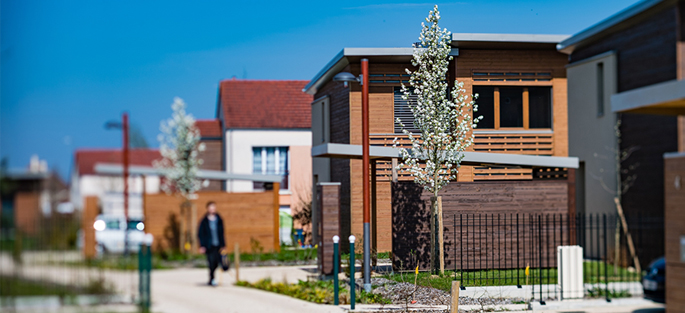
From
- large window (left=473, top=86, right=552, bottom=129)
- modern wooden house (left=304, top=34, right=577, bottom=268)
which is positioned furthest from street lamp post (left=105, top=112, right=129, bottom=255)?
large window (left=473, top=86, right=552, bottom=129)

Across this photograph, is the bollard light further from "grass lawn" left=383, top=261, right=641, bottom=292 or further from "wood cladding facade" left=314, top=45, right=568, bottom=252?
"wood cladding facade" left=314, top=45, right=568, bottom=252

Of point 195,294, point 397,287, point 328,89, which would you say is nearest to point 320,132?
point 328,89

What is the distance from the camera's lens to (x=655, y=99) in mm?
8242

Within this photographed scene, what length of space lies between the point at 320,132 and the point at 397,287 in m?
9.85

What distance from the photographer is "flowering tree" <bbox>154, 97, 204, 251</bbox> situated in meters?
Result: 8.05

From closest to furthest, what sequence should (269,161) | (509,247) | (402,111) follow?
(269,161)
(509,247)
(402,111)

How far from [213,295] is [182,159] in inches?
78.4

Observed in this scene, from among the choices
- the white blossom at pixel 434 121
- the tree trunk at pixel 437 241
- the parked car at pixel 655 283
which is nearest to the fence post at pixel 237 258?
the tree trunk at pixel 437 241

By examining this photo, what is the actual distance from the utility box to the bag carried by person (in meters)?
5.86

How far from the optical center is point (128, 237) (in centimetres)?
759

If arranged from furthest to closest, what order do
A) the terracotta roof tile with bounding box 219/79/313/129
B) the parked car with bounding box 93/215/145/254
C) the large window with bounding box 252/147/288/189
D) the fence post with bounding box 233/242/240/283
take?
the large window with bounding box 252/147/288/189, the terracotta roof tile with bounding box 219/79/313/129, the fence post with bounding box 233/242/240/283, the parked car with bounding box 93/215/145/254

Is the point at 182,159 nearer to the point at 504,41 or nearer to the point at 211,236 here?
the point at 211,236

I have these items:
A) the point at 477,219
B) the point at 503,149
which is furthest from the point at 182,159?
the point at 503,149

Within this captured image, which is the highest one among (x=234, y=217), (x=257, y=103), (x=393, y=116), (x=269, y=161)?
(x=393, y=116)
